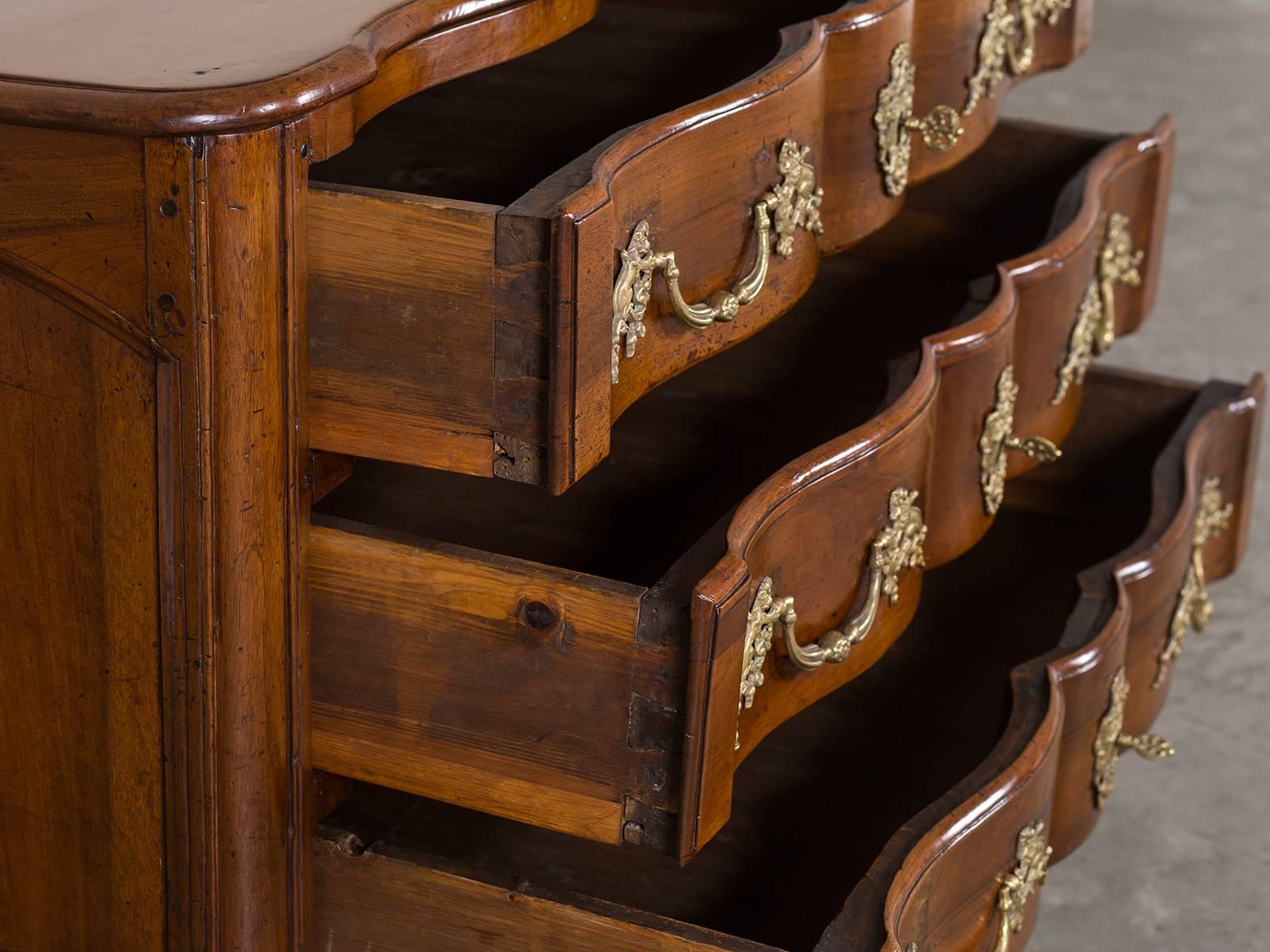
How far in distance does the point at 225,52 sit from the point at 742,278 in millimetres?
302

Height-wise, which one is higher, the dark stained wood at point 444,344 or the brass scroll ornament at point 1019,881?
the dark stained wood at point 444,344

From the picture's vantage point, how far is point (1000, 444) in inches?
46.7

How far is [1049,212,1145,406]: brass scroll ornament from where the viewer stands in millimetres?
1319

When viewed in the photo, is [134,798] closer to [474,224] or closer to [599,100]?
[474,224]

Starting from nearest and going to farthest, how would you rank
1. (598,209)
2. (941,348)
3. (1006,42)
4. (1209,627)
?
1. (598,209)
2. (941,348)
3. (1006,42)
4. (1209,627)

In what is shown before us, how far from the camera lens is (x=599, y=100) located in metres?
1.21

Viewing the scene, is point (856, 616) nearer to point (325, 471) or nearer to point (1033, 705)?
point (1033, 705)

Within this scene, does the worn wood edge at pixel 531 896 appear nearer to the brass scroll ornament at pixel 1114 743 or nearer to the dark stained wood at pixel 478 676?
the dark stained wood at pixel 478 676

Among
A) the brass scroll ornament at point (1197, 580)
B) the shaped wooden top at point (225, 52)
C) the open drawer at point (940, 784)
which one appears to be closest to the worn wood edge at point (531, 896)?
the open drawer at point (940, 784)

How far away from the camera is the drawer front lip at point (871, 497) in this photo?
829mm

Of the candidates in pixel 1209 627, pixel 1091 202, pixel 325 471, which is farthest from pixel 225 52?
pixel 1209 627

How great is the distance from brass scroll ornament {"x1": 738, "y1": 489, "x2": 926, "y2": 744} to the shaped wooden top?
32 cm

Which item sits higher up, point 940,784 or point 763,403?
point 763,403

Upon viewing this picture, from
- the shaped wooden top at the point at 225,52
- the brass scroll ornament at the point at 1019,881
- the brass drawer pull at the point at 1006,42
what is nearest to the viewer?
the shaped wooden top at the point at 225,52
